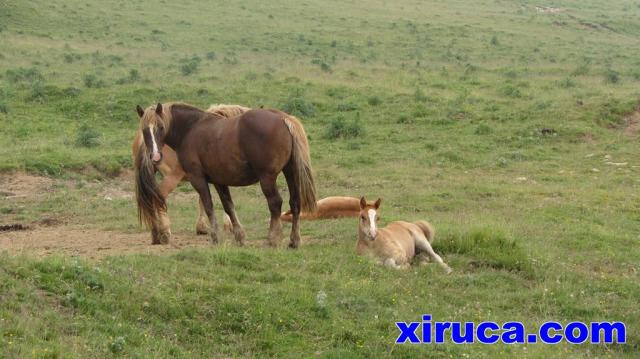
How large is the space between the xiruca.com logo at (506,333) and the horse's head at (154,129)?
396cm

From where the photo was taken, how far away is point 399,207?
13.8 meters

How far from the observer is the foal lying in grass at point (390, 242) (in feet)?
32.1

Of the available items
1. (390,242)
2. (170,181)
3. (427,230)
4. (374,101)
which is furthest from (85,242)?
(374,101)

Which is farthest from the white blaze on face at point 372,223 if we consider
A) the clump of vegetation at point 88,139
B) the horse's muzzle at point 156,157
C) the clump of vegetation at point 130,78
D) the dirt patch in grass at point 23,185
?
the clump of vegetation at point 130,78

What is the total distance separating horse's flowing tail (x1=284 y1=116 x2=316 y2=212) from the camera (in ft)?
33.0

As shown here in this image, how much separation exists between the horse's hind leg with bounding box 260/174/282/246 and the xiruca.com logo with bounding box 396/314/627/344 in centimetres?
289

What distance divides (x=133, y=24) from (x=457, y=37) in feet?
54.3

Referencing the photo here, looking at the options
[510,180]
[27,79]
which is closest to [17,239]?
[510,180]

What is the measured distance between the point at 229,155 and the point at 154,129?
101 centimetres

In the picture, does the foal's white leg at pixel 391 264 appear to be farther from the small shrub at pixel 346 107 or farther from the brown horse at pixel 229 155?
the small shrub at pixel 346 107

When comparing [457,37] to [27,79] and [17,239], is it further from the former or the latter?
[17,239]

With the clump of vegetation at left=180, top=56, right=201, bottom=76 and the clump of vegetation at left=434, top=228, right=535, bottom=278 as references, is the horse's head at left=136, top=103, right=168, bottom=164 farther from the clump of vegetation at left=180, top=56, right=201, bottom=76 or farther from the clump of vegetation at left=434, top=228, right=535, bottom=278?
the clump of vegetation at left=180, top=56, right=201, bottom=76

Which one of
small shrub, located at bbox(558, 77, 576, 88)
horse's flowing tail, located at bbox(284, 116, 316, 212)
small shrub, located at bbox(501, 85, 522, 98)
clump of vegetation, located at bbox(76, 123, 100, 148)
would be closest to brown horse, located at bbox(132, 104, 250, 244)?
horse's flowing tail, located at bbox(284, 116, 316, 212)

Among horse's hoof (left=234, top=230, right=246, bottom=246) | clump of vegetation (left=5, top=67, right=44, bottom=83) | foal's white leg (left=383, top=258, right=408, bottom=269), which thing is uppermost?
foal's white leg (left=383, top=258, right=408, bottom=269)
